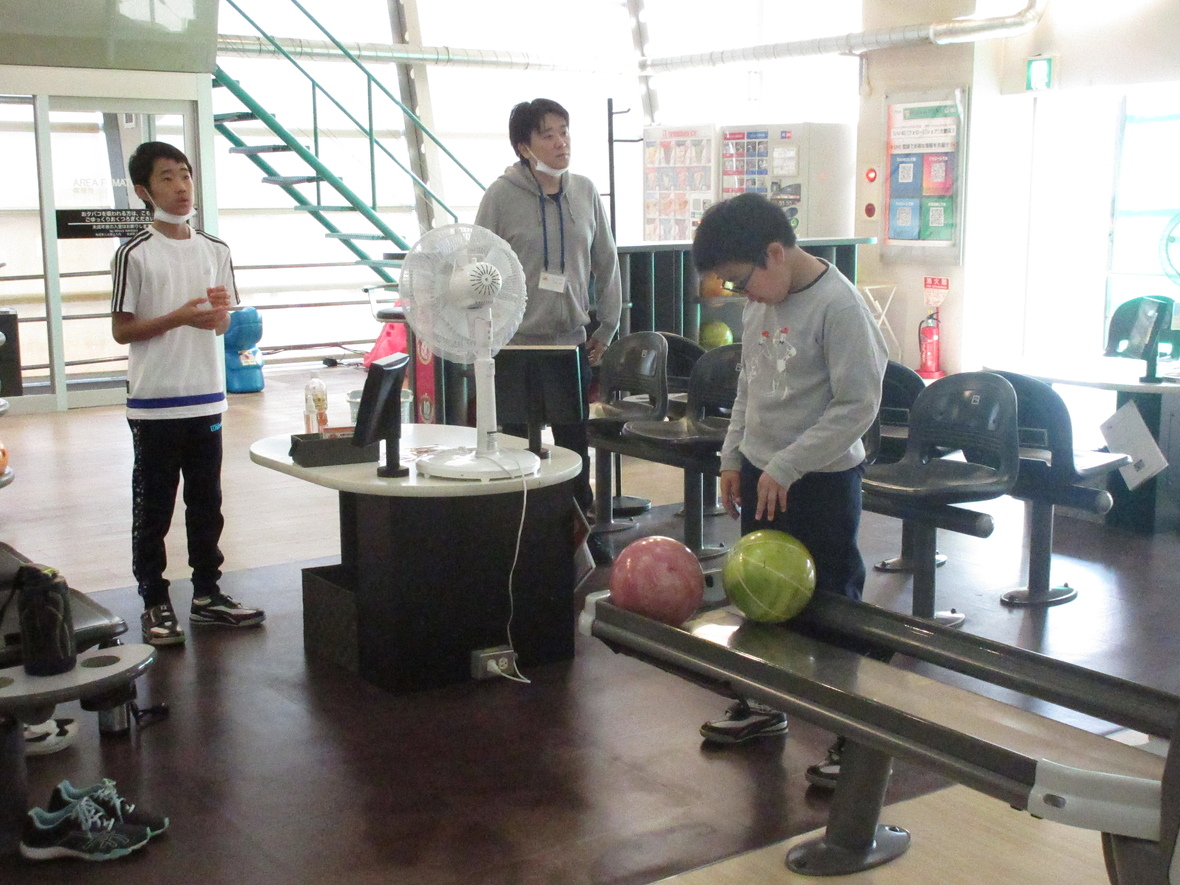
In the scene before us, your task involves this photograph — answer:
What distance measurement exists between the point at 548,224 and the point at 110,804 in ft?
8.60

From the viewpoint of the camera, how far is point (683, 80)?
12.1 meters

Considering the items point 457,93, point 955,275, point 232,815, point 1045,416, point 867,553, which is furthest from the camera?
point 457,93

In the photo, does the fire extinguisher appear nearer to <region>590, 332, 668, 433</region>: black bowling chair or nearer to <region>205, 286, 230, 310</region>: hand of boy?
<region>590, 332, 668, 433</region>: black bowling chair

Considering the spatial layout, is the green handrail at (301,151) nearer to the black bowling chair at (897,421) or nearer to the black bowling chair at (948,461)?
the black bowling chair at (897,421)

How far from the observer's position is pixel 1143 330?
5055 millimetres

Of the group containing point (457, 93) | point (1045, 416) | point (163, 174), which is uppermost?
point (457, 93)

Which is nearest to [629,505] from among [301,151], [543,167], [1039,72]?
[543,167]

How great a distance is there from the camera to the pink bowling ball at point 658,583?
2.73m

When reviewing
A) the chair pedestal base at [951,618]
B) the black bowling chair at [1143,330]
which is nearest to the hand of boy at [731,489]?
the chair pedestal base at [951,618]

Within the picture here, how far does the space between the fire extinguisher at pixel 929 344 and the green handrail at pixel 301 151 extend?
171 inches

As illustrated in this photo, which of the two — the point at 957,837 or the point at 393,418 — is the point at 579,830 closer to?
the point at 957,837

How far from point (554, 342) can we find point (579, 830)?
2.23 metres

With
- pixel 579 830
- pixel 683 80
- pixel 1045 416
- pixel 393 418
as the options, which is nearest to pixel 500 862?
pixel 579 830

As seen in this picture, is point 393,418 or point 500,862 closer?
point 500,862
